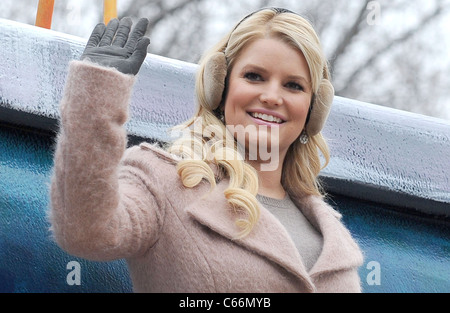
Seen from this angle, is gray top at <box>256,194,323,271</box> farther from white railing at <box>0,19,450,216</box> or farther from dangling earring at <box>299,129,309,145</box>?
white railing at <box>0,19,450,216</box>

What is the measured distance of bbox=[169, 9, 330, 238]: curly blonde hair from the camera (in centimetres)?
123

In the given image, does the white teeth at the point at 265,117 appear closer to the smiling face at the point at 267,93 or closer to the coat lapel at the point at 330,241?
the smiling face at the point at 267,93

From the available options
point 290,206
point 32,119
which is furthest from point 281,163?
point 32,119

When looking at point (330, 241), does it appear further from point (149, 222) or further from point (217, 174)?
point (149, 222)

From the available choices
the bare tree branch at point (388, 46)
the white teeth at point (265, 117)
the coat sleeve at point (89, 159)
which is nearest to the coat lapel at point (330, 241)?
the white teeth at point (265, 117)

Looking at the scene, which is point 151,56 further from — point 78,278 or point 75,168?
point 75,168

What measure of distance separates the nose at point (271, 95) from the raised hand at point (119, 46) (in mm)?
→ 316

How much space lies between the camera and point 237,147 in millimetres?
1354

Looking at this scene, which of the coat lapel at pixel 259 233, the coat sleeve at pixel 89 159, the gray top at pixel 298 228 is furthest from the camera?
the gray top at pixel 298 228

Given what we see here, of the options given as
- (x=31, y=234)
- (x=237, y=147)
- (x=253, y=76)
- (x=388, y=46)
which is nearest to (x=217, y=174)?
(x=237, y=147)

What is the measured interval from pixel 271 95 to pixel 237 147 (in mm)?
130

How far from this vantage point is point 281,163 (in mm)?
1453

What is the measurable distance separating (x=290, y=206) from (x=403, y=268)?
0.42 metres

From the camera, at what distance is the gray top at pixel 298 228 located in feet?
4.24
